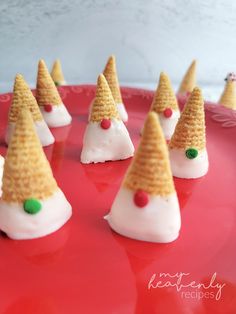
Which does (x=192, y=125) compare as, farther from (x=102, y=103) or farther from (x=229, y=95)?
(x=229, y=95)

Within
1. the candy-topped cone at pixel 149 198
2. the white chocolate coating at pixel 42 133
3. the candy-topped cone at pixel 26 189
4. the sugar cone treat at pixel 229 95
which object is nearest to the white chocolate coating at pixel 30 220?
the candy-topped cone at pixel 26 189

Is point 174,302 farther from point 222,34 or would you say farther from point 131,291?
point 222,34

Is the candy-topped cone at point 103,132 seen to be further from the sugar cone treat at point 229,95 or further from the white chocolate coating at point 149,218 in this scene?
the sugar cone treat at point 229,95

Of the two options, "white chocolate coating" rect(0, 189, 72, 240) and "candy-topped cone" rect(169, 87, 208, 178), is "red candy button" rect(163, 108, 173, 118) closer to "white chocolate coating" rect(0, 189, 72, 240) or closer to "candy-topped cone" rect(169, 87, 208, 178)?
"candy-topped cone" rect(169, 87, 208, 178)

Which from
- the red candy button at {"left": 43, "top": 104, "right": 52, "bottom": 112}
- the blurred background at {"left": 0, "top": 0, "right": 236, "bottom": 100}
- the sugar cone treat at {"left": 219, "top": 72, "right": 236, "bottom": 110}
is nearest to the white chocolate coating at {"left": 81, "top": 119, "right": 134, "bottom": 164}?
the red candy button at {"left": 43, "top": 104, "right": 52, "bottom": 112}

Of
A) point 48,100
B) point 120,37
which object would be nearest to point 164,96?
point 48,100

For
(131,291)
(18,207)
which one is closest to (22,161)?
(18,207)
